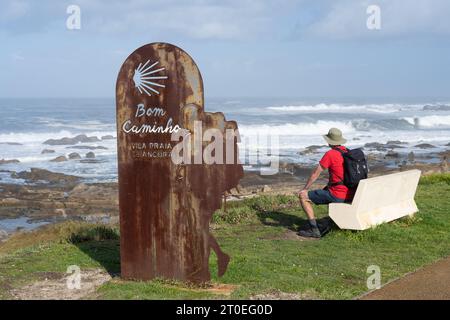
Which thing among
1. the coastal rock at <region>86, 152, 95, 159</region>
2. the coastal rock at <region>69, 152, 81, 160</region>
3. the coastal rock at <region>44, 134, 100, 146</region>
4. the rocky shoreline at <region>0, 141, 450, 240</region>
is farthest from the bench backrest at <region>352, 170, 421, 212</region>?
the coastal rock at <region>44, 134, 100, 146</region>

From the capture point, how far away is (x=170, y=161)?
6.33 m

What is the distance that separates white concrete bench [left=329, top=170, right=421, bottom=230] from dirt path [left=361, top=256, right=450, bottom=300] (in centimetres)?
159

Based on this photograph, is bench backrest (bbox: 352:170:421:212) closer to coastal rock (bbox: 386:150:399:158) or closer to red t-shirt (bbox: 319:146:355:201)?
red t-shirt (bbox: 319:146:355:201)

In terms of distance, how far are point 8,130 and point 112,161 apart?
19.6 metres

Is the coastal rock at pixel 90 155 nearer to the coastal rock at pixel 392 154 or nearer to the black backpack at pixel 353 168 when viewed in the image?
the coastal rock at pixel 392 154

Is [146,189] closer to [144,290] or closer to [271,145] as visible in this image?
[144,290]

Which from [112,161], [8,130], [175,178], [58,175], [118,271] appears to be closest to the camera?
[175,178]

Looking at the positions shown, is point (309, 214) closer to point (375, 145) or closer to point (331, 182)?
point (331, 182)

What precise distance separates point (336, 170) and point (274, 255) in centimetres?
172

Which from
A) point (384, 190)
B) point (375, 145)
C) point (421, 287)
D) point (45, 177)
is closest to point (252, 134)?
point (375, 145)

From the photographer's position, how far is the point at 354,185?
29.3ft

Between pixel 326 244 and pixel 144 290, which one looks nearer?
pixel 144 290

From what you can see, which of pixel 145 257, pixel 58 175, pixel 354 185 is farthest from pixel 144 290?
pixel 58 175

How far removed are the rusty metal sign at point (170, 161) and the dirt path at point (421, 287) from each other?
5.71ft
